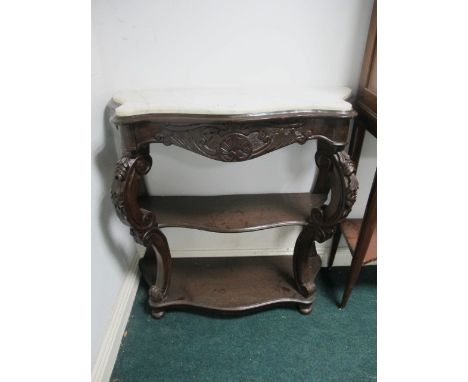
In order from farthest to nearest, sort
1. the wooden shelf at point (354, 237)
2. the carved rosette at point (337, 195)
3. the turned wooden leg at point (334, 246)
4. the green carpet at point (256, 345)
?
the turned wooden leg at point (334, 246), the wooden shelf at point (354, 237), the green carpet at point (256, 345), the carved rosette at point (337, 195)

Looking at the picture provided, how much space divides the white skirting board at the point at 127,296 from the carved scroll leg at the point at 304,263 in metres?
0.21

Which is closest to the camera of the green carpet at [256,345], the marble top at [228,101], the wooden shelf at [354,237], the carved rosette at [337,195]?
the marble top at [228,101]

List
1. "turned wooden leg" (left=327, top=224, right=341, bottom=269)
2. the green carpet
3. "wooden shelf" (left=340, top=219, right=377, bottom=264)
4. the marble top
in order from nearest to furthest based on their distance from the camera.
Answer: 1. the marble top
2. the green carpet
3. "wooden shelf" (left=340, top=219, right=377, bottom=264)
4. "turned wooden leg" (left=327, top=224, right=341, bottom=269)

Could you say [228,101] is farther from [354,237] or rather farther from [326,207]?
[354,237]

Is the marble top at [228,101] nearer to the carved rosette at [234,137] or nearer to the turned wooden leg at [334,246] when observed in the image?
the carved rosette at [234,137]

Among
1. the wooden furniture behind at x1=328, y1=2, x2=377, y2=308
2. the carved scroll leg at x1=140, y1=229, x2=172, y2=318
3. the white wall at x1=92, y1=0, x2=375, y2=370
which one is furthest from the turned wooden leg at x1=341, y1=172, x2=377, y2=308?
the carved scroll leg at x1=140, y1=229, x2=172, y2=318

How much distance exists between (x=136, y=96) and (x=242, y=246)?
2.61 ft

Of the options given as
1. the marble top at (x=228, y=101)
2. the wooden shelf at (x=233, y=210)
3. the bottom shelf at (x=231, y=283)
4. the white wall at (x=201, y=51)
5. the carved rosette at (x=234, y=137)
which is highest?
the white wall at (x=201, y=51)

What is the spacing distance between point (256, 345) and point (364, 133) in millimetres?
859

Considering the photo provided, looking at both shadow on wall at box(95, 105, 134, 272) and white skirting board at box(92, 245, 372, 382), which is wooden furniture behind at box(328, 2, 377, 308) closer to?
white skirting board at box(92, 245, 372, 382)

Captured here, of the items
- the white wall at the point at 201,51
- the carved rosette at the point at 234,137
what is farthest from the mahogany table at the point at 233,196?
the white wall at the point at 201,51

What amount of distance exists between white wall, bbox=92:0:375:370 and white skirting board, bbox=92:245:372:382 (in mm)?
53

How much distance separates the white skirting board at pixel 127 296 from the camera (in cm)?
92

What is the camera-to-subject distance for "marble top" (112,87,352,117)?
723 mm
